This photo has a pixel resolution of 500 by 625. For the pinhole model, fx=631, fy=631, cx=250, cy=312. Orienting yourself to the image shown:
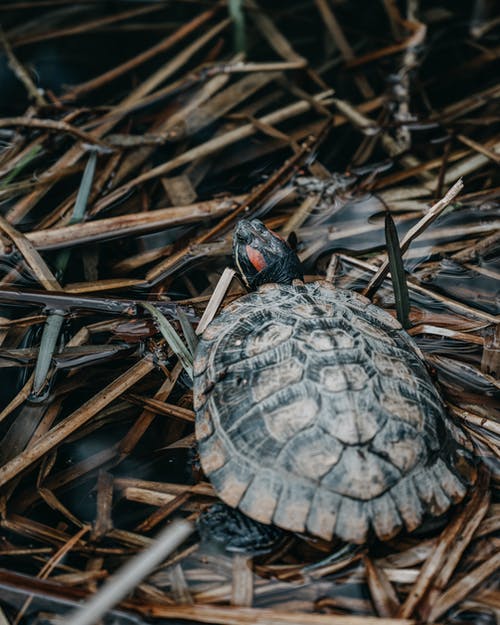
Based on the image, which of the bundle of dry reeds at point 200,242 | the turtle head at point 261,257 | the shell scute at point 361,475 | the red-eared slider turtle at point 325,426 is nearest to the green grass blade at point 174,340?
the bundle of dry reeds at point 200,242

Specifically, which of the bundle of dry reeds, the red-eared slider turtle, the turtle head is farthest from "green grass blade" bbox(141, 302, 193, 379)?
the turtle head

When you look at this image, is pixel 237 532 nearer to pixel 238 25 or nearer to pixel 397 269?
pixel 397 269

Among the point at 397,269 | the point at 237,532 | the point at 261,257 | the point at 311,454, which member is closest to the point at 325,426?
the point at 311,454

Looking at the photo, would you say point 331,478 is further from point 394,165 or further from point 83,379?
point 394,165

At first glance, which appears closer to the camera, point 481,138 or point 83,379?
point 83,379

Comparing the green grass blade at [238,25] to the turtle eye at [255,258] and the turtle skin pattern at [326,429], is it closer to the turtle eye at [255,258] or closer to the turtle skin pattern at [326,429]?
the turtle eye at [255,258]

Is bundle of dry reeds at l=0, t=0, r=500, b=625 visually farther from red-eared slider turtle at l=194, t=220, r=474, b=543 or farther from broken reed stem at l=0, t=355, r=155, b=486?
red-eared slider turtle at l=194, t=220, r=474, b=543

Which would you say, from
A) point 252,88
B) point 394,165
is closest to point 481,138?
point 394,165
